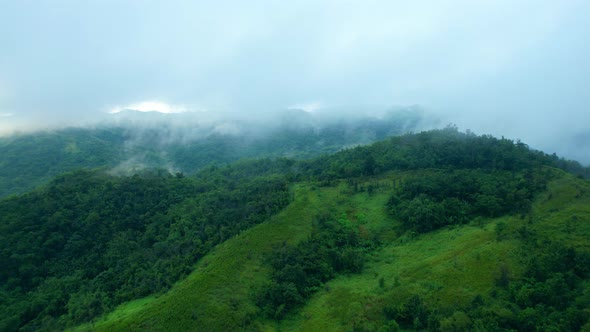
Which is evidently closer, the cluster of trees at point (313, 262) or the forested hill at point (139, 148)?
the cluster of trees at point (313, 262)

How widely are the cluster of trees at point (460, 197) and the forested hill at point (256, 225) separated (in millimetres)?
184

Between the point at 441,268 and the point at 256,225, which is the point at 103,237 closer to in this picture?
the point at 256,225

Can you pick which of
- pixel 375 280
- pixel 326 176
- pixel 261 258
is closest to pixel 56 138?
pixel 326 176

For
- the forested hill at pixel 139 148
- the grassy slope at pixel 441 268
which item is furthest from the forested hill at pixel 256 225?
the forested hill at pixel 139 148

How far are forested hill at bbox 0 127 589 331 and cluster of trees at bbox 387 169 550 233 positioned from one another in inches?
7.2

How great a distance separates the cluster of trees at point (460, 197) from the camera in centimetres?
4853

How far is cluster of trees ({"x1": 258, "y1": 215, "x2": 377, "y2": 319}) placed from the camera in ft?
125

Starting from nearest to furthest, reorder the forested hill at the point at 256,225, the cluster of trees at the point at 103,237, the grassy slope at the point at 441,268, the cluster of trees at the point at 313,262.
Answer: the grassy slope at the point at 441,268 < the cluster of trees at the point at 313,262 < the forested hill at the point at 256,225 < the cluster of trees at the point at 103,237

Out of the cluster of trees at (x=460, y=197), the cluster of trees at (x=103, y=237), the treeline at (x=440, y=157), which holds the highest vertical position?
the treeline at (x=440, y=157)

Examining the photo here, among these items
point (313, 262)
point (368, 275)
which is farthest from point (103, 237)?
point (368, 275)

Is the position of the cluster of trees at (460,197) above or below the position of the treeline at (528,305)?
above

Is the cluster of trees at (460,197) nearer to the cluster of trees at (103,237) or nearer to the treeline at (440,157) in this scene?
the treeline at (440,157)

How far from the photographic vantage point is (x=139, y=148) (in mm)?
161875

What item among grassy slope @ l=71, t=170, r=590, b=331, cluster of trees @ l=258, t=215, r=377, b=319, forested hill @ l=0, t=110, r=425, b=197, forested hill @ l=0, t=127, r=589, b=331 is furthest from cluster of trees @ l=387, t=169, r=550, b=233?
forested hill @ l=0, t=110, r=425, b=197
